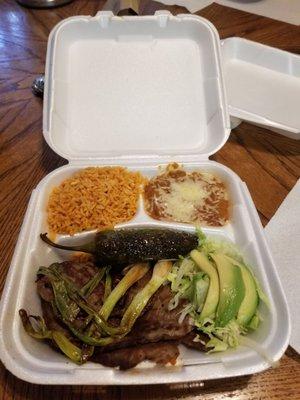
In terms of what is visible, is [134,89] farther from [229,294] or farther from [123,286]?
[229,294]

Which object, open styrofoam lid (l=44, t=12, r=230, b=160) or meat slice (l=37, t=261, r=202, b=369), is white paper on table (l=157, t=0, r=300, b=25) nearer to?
open styrofoam lid (l=44, t=12, r=230, b=160)

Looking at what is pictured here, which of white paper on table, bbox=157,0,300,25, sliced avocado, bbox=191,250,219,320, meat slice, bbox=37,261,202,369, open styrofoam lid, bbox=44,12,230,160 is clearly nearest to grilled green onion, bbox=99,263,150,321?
meat slice, bbox=37,261,202,369

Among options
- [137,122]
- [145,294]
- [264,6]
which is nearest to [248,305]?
[145,294]

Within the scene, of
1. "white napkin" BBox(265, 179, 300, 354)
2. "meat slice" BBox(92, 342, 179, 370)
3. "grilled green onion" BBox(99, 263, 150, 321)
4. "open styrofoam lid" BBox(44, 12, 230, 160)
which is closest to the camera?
"meat slice" BBox(92, 342, 179, 370)

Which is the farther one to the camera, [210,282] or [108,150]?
[108,150]

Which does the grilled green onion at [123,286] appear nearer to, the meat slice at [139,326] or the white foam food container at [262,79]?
the meat slice at [139,326]

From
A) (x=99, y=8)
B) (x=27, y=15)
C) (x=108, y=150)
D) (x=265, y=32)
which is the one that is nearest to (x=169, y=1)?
(x=99, y=8)

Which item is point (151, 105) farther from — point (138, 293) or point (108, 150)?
point (138, 293)

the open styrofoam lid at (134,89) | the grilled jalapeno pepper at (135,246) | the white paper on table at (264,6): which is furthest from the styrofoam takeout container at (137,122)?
the white paper on table at (264,6)
